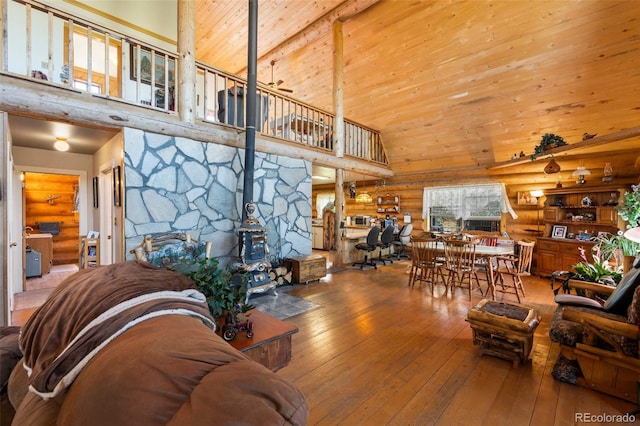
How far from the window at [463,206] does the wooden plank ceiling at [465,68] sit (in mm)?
363

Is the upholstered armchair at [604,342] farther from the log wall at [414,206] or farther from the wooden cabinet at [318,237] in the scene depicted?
the wooden cabinet at [318,237]

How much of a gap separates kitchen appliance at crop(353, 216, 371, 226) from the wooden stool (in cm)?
608

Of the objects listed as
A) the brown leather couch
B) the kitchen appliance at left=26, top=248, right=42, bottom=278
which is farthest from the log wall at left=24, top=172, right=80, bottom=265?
the brown leather couch

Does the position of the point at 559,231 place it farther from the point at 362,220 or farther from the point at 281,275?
the point at 281,275

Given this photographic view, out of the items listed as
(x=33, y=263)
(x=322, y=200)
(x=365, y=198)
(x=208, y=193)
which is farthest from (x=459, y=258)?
(x=33, y=263)

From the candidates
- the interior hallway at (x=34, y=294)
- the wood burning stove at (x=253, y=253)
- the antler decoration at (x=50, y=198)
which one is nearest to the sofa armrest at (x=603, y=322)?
the wood burning stove at (x=253, y=253)

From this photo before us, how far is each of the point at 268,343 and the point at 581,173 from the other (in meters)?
6.26

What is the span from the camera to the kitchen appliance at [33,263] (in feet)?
16.7

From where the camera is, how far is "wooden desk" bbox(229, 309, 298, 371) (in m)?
1.71

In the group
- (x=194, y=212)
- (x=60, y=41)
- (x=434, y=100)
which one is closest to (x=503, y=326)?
(x=194, y=212)

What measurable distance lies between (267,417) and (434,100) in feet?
20.9

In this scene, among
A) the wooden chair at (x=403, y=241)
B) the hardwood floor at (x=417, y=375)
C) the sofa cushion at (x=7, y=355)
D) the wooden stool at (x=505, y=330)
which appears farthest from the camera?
the wooden chair at (x=403, y=241)

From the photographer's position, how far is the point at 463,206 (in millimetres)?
6965

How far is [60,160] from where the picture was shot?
15.7 ft
